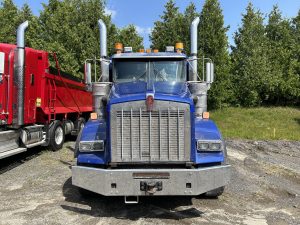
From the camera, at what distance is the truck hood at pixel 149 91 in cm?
549

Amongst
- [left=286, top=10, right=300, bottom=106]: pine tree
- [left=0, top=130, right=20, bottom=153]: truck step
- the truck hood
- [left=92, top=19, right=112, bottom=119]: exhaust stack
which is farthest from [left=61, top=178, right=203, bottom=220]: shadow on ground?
[left=286, top=10, right=300, bottom=106]: pine tree

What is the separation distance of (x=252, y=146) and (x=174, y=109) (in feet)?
32.3

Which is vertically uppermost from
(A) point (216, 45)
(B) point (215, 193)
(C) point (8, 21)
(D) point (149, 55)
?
(C) point (8, 21)

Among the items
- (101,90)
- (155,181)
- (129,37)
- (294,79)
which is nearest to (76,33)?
(129,37)

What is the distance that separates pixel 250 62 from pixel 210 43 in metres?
3.61

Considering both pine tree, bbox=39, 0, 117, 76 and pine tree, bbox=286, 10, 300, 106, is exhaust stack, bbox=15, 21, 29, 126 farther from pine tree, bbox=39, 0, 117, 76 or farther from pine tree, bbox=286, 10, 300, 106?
pine tree, bbox=286, 10, 300, 106

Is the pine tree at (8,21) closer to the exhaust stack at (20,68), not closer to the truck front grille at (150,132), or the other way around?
the exhaust stack at (20,68)

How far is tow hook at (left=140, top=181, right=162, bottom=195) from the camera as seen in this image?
532cm

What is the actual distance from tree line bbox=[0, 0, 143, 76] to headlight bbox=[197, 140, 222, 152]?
1883cm

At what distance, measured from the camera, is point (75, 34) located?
24016 millimetres

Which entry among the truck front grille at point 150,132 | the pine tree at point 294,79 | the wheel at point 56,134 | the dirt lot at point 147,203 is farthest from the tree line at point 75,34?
the truck front grille at point 150,132

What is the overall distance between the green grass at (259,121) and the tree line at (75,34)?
733cm

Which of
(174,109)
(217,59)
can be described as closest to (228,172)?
(174,109)

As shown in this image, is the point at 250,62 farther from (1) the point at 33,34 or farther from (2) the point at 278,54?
(1) the point at 33,34
